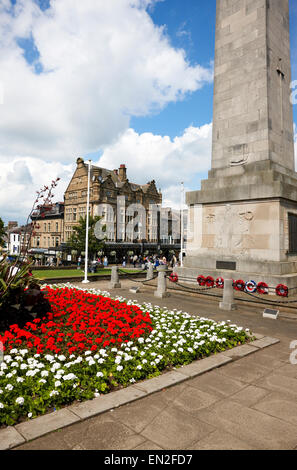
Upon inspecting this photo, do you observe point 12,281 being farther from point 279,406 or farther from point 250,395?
point 279,406

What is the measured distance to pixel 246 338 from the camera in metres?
7.34

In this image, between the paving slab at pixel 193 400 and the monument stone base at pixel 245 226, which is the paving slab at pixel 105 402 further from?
the monument stone base at pixel 245 226

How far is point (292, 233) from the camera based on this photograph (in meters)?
13.2

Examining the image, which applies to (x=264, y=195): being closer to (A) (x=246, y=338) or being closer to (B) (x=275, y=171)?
(B) (x=275, y=171)

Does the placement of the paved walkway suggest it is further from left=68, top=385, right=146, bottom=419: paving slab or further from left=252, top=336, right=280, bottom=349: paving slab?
left=252, top=336, right=280, bottom=349: paving slab

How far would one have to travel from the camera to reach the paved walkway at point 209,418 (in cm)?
337

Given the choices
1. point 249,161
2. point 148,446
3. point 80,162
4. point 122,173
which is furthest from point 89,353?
point 122,173

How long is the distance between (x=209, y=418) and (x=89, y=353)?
2582 millimetres

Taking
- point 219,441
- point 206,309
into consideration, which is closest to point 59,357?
point 219,441

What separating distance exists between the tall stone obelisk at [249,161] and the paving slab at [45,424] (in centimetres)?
1003

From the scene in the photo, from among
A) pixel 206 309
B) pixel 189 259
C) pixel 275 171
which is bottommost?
pixel 206 309

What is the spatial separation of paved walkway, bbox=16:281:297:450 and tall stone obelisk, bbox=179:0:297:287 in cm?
747

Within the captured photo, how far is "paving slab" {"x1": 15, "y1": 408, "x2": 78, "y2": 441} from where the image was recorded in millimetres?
3443

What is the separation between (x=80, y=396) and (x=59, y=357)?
129 centimetres
